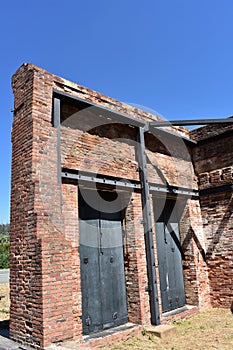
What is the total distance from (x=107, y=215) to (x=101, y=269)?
1.18m

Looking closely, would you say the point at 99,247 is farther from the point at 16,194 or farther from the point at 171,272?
the point at 171,272

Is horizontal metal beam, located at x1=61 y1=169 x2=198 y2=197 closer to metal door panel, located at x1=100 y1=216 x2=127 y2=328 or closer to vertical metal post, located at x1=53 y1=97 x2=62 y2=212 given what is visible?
vertical metal post, located at x1=53 y1=97 x2=62 y2=212

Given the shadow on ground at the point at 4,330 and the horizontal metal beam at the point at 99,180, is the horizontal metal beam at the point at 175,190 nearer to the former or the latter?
the horizontal metal beam at the point at 99,180

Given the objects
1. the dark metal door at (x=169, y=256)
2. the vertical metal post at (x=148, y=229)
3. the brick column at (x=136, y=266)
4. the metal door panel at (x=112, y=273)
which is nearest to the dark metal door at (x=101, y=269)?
the metal door panel at (x=112, y=273)

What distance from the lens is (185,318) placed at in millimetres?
7406

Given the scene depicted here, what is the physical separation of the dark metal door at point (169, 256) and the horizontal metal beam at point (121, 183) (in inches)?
17.8

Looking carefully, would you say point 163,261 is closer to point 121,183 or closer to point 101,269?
point 101,269

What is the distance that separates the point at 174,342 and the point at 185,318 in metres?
1.90

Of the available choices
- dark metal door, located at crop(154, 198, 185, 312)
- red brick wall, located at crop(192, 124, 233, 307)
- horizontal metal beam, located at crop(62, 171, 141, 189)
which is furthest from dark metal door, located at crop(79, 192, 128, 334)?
red brick wall, located at crop(192, 124, 233, 307)

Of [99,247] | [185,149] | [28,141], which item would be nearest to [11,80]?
[28,141]

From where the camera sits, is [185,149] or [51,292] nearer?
[51,292]

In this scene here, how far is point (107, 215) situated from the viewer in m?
6.70

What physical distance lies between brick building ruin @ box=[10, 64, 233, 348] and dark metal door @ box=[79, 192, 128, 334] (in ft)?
0.07

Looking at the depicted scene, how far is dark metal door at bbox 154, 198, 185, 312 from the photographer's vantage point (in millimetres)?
7629
